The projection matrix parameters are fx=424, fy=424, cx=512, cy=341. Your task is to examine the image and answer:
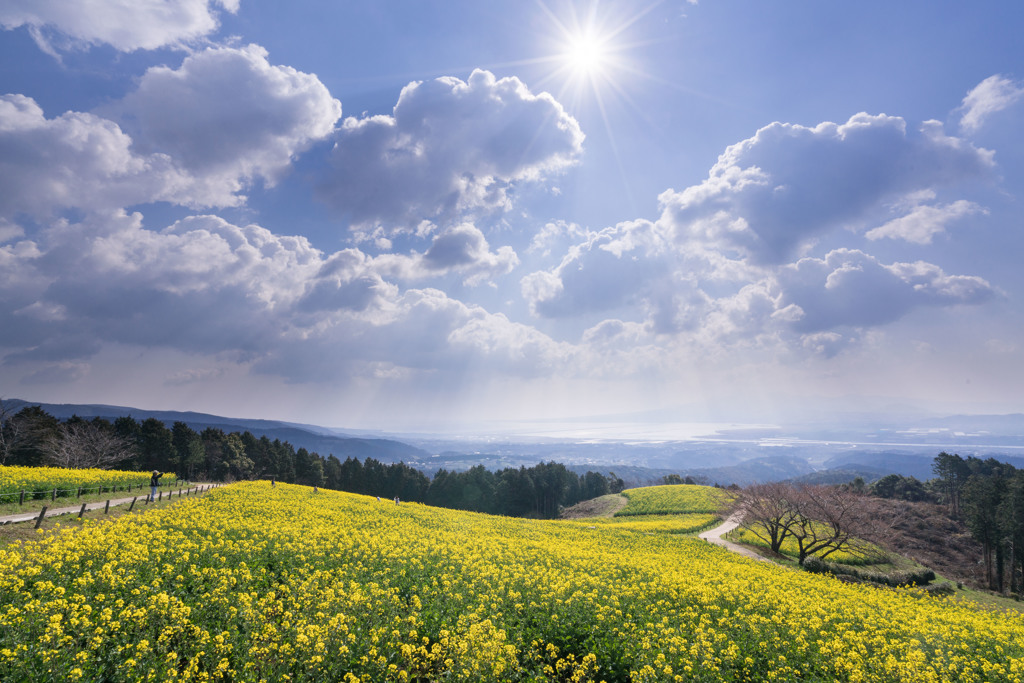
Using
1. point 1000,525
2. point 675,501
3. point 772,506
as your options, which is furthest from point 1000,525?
point 772,506

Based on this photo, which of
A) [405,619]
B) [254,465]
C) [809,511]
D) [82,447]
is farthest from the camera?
[254,465]

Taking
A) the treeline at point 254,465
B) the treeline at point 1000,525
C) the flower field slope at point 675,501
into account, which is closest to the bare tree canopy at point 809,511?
the flower field slope at point 675,501

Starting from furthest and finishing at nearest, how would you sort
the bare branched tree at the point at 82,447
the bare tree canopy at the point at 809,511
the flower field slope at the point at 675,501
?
the flower field slope at the point at 675,501
the bare branched tree at the point at 82,447
the bare tree canopy at the point at 809,511

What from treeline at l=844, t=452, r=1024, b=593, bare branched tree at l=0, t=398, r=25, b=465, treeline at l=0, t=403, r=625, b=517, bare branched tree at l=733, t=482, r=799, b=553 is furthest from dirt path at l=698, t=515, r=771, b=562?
bare branched tree at l=0, t=398, r=25, b=465

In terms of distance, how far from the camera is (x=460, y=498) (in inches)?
3853

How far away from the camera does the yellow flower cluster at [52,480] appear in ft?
87.3

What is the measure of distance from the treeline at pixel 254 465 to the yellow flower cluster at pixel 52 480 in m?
26.9

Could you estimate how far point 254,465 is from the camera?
91.5 meters

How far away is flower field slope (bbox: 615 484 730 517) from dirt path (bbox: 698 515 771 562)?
6.61 meters

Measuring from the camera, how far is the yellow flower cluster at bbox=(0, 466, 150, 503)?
26611mm

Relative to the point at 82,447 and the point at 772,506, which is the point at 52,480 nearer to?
the point at 82,447

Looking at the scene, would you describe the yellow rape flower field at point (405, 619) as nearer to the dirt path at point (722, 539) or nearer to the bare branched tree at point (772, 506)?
the dirt path at point (722, 539)

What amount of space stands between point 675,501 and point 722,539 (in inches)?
990

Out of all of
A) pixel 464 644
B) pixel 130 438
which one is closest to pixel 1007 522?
pixel 464 644
